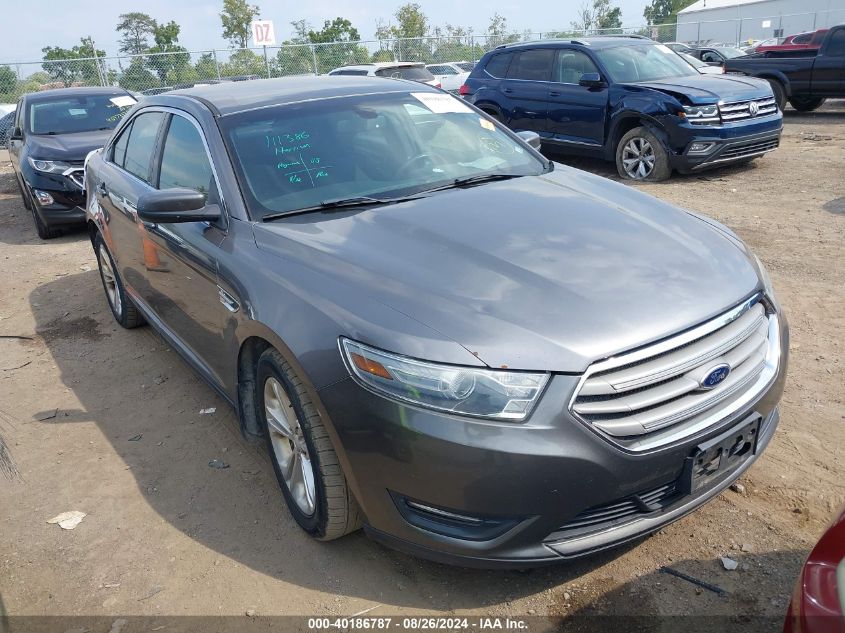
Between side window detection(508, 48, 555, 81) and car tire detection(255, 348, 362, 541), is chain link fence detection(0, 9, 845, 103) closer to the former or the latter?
side window detection(508, 48, 555, 81)

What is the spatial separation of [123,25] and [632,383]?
53.8 m

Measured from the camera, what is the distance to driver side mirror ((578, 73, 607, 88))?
9.62 m

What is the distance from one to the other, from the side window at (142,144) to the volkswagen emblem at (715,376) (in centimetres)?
337

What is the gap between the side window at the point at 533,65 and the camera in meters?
10.5

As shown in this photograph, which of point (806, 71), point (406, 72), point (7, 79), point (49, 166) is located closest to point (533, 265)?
point (49, 166)

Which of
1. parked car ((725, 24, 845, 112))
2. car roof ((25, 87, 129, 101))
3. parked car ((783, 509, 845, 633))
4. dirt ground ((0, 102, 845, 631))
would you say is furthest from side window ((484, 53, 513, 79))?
parked car ((783, 509, 845, 633))

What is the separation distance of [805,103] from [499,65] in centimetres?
773

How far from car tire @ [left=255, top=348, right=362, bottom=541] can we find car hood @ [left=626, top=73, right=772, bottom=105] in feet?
24.7

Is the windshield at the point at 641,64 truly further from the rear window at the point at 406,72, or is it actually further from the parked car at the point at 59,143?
the rear window at the point at 406,72

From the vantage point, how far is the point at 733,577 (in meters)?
2.68

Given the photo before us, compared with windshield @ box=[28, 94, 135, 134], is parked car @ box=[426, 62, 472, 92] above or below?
above

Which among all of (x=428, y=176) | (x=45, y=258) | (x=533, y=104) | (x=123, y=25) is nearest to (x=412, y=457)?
(x=428, y=176)

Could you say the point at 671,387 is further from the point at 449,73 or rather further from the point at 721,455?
the point at 449,73

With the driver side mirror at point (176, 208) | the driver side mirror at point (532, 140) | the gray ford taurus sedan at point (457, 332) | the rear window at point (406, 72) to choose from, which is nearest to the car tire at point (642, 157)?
the driver side mirror at point (532, 140)
